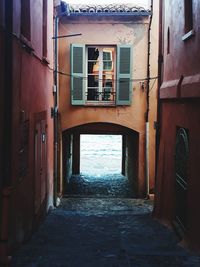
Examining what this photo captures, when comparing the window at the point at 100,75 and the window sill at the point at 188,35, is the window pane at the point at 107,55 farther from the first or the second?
the window sill at the point at 188,35

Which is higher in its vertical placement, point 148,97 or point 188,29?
point 188,29

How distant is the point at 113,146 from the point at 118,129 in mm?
19697

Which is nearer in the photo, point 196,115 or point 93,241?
point 196,115

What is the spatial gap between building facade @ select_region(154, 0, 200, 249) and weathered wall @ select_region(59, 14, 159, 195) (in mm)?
4154

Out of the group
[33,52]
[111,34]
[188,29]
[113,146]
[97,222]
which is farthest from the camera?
[113,146]

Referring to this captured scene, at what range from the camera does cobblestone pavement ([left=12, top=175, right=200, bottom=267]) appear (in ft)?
23.4

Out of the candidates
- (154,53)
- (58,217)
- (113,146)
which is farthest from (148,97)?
(113,146)

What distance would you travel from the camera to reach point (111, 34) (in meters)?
17.3

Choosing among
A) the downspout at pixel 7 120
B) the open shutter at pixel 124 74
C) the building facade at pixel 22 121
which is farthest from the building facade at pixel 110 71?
the downspout at pixel 7 120

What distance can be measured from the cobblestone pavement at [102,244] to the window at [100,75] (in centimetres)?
506

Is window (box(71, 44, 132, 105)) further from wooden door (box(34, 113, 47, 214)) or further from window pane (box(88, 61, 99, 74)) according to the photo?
wooden door (box(34, 113, 47, 214))

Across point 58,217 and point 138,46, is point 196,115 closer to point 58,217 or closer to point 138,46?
point 58,217

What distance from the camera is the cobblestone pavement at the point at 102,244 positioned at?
7137 millimetres

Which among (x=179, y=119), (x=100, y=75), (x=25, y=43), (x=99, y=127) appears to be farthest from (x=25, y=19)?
(x=99, y=127)
